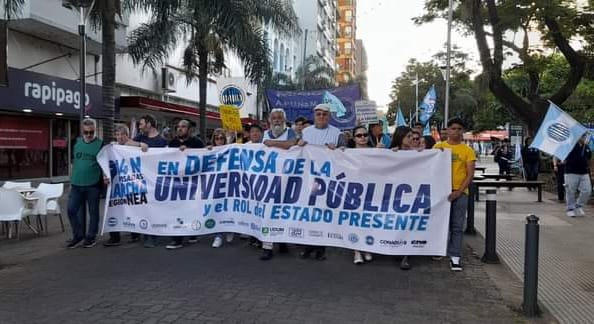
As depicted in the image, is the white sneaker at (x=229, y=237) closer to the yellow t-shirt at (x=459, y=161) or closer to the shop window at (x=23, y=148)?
the yellow t-shirt at (x=459, y=161)

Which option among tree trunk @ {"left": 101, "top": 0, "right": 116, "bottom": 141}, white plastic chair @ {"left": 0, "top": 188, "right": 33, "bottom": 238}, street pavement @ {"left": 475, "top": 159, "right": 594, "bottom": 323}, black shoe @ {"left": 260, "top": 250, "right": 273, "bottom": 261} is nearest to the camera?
street pavement @ {"left": 475, "top": 159, "right": 594, "bottom": 323}

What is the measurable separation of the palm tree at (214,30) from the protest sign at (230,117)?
5.04 metres

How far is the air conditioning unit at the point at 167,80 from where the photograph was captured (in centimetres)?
2517

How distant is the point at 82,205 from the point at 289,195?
120 inches

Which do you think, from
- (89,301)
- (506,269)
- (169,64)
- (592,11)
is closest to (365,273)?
(506,269)

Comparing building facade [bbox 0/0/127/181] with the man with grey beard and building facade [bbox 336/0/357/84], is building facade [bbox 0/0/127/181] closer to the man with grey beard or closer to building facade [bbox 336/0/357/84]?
the man with grey beard

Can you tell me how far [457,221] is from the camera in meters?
6.84

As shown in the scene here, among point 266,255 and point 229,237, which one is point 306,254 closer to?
point 266,255

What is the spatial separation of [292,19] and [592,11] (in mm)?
10017

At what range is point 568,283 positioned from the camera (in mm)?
6320

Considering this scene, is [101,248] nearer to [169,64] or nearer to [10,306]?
[10,306]

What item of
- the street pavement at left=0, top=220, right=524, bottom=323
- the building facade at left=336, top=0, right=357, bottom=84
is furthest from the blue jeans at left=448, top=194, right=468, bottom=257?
the building facade at left=336, top=0, right=357, bottom=84

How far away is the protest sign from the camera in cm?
1108

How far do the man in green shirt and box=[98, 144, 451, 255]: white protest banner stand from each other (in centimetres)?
15
